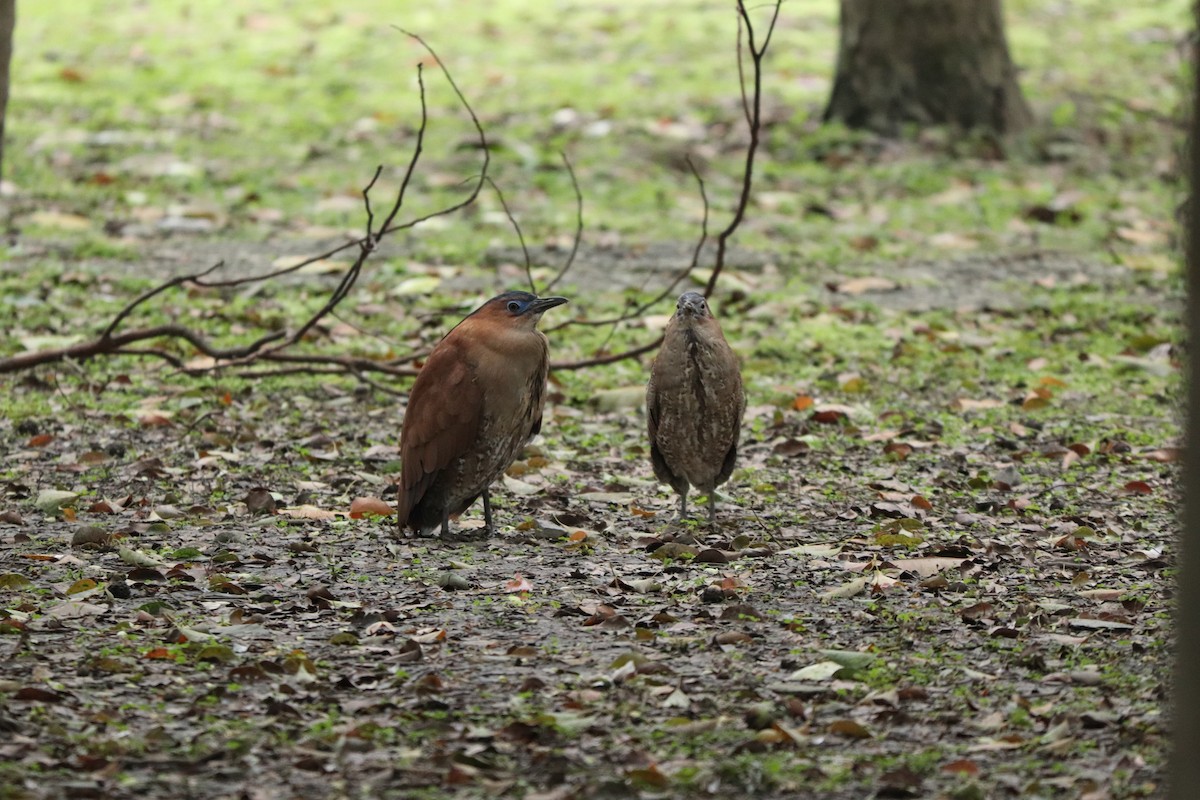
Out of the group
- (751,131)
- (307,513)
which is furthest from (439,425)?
(751,131)

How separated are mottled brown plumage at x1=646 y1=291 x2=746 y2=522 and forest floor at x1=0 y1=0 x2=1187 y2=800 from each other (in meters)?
0.27

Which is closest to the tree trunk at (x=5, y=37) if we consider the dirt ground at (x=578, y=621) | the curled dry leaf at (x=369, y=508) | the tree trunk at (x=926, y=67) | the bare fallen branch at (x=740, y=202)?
the dirt ground at (x=578, y=621)

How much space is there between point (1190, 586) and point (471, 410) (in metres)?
3.05

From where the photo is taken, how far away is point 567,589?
495cm

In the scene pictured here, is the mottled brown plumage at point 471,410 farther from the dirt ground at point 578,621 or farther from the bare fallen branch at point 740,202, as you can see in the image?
the bare fallen branch at point 740,202

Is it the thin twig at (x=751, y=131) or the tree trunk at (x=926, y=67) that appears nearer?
the thin twig at (x=751, y=131)

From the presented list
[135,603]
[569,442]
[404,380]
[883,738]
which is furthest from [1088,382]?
[135,603]

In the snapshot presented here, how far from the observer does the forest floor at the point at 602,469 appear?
3.81m

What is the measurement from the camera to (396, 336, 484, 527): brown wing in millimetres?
5480

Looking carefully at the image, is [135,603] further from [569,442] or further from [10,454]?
[569,442]

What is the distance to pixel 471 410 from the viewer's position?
549 centimetres

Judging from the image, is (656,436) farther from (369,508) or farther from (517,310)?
(369,508)

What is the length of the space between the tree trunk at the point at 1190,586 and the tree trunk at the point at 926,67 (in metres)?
8.64

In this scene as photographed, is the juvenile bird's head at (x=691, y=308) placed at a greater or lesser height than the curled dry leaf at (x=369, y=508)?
greater
